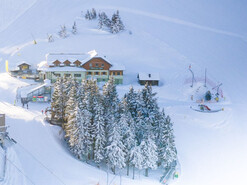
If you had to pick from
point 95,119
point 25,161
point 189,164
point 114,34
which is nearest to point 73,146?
point 95,119

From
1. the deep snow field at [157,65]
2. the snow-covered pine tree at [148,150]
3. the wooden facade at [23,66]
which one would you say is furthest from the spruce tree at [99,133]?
the wooden facade at [23,66]

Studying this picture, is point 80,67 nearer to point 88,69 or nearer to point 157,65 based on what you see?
point 88,69

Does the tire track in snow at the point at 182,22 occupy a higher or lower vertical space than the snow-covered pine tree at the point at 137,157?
higher

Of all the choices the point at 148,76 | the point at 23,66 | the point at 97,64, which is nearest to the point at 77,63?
the point at 97,64

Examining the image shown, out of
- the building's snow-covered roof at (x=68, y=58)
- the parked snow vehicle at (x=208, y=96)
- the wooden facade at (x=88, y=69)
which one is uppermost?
the building's snow-covered roof at (x=68, y=58)

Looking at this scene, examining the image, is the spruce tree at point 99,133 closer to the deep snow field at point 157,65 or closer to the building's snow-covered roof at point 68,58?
the deep snow field at point 157,65

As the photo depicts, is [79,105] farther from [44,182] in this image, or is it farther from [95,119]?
[44,182]

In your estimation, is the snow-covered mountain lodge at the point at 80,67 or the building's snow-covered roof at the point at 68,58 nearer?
the snow-covered mountain lodge at the point at 80,67
